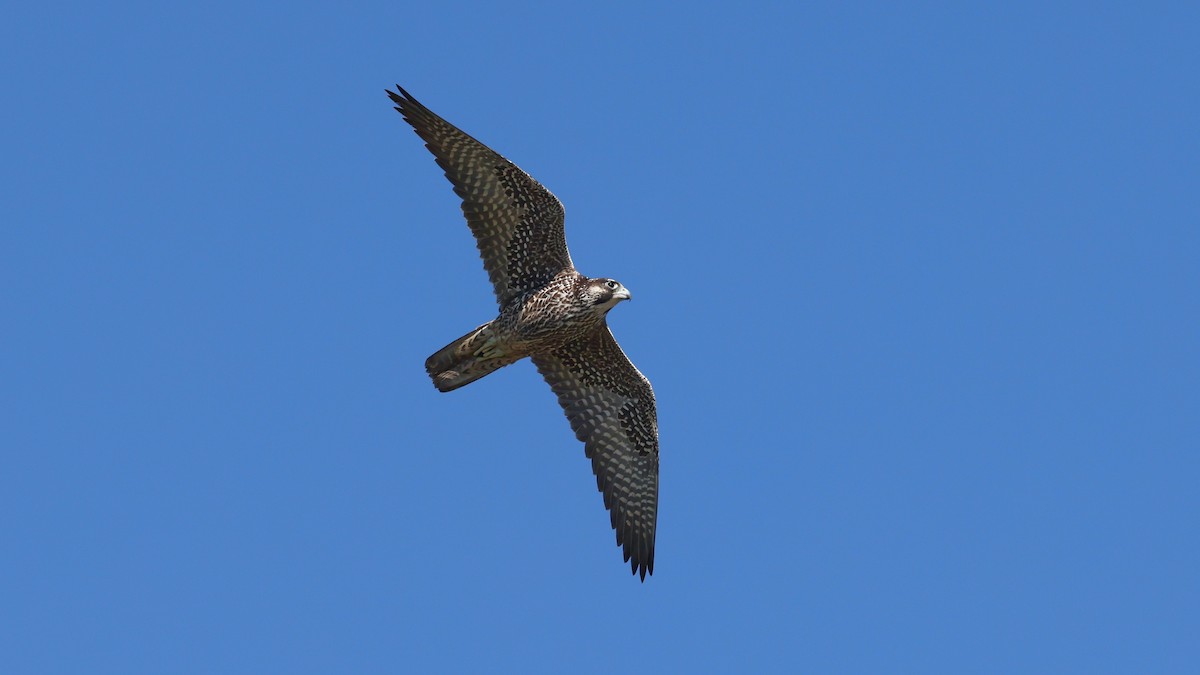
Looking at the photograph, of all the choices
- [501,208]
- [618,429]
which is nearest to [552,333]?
[501,208]

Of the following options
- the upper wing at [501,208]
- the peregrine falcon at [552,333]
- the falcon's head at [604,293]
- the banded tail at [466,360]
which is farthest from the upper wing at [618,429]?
the falcon's head at [604,293]

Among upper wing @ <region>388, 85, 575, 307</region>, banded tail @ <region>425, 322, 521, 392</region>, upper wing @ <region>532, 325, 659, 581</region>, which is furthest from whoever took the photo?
upper wing @ <region>532, 325, 659, 581</region>

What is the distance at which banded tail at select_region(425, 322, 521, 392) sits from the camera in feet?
60.5

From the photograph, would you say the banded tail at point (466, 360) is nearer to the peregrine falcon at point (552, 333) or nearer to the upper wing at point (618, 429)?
the peregrine falcon at point (552, 333)

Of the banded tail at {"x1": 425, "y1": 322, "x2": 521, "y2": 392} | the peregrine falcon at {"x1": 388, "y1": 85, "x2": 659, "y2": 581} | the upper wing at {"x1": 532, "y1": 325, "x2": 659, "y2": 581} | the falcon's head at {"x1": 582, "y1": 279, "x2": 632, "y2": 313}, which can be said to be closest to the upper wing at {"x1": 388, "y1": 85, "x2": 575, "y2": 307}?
the peregrine falcon at {"x1": 388, "y1": 85, "x2": 659, "y2": 581}

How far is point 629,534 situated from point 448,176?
4.64m

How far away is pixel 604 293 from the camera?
59.0 ft

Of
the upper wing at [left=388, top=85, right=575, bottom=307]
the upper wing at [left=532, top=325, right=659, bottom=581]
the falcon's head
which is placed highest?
the upper wing at [left=388, top=85, right=575, bottom=307]

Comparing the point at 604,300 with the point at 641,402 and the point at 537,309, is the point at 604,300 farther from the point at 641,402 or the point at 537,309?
the point at 641,402

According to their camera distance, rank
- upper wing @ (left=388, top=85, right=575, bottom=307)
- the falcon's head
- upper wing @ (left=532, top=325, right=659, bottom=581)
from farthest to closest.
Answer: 1. upper wing @ (left=532, top=325, right=659, bottom=581)
2. upper wing @ (left=388, top=85, right=575, bottom=307)
3. the falcon's head

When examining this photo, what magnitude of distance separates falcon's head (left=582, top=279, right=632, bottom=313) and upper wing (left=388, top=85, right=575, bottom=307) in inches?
26.5

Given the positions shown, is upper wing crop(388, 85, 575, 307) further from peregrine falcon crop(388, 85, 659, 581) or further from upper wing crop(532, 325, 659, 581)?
upper wing crop(532, 325, 659, 581)

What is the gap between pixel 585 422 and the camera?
19688 millimetres

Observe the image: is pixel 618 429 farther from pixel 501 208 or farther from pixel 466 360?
pixel 501 208
